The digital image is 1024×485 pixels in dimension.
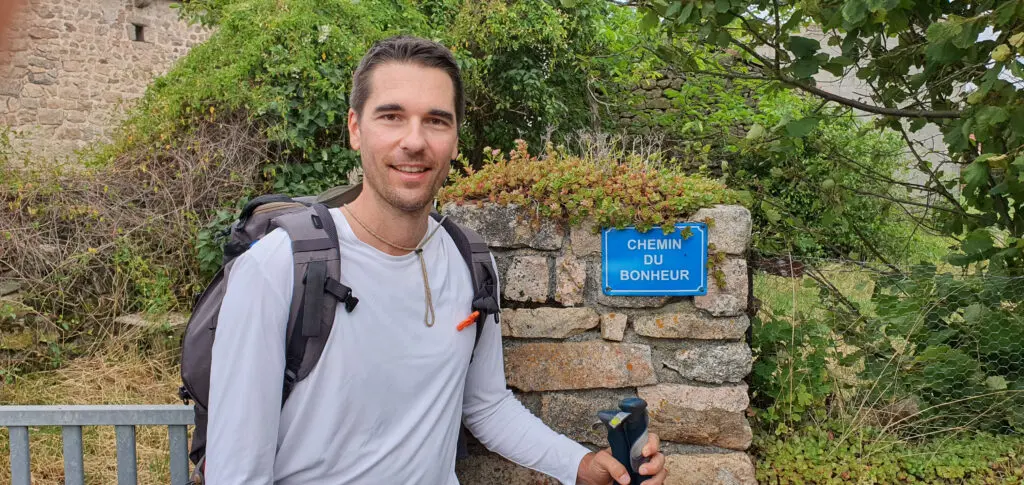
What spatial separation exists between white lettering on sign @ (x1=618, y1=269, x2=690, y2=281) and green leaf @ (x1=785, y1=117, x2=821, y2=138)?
38.8 inches

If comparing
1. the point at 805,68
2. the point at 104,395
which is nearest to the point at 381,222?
Result: the point at 805,68

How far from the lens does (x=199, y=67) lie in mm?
6316

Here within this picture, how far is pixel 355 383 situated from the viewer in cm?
175

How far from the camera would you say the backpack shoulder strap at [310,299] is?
168 centimetres

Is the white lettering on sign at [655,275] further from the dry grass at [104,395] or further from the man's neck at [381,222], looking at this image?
the dry grass at [104,395]

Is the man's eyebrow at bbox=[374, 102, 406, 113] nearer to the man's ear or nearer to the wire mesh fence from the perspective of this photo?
the man's ear

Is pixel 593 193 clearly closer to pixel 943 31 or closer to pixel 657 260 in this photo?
pixel 657 260

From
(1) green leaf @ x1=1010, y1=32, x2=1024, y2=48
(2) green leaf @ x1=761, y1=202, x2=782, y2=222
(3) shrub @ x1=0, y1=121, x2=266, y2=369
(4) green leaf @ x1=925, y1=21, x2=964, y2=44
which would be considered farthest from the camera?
(3) shrub @ x1=0, y1=121, x2=266, y2=369

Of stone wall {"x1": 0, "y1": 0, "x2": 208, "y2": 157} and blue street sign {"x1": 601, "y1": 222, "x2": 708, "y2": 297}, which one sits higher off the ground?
stone wall {"x1": 0, "y1": 0, "x2": 208, "y2": 157}

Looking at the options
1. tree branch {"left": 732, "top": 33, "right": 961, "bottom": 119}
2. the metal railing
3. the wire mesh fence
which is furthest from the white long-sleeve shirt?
tree branch {"left": 732, "top": 33, "right": 961, "bottom": 119}

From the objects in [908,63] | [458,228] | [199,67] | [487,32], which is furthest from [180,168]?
[908,63]

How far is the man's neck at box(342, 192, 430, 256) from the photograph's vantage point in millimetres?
1880

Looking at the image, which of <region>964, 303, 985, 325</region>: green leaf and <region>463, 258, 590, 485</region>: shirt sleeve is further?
<region>964, 303, 985, 325</region>: green leaf

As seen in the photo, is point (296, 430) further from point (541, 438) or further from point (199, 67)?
point (199, 67)
